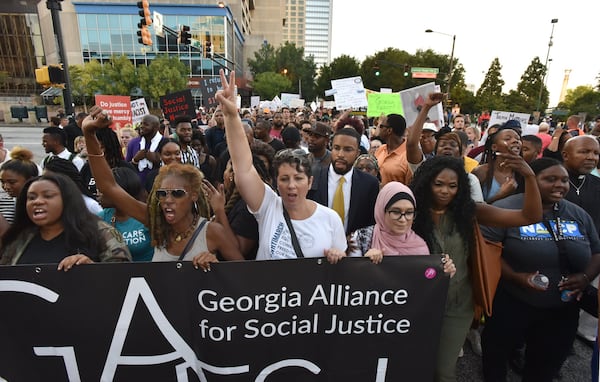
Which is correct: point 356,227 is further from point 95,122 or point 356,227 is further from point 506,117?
point 506,117

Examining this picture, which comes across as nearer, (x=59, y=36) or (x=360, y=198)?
(x=360, y=198)

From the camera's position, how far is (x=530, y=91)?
5112 cm

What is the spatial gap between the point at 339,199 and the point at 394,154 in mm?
1408

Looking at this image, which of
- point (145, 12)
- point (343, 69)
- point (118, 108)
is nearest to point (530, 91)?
point (343, 69)

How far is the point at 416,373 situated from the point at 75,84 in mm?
38636

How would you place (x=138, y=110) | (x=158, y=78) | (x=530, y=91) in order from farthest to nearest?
1. (x=530, y=91)
2. (x=158, y=78)
3. (x=138, y=110)

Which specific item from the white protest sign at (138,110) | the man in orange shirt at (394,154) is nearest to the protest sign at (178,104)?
the white protest sign at (138,110)

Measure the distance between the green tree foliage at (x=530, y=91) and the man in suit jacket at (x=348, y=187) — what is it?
50.3 metres

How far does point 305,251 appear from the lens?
7.06ft

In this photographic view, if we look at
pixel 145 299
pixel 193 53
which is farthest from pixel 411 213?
pixel 193 53

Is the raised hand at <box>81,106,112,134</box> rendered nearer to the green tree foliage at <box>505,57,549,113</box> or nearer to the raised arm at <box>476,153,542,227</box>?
the raised arm at <box>476,153,542,227</box>

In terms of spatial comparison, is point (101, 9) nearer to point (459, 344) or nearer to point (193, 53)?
point (193, 53)

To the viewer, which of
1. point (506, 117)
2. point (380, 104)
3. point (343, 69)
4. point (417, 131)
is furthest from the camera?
point (343, 69)

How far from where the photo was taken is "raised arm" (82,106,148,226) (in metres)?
2.54
